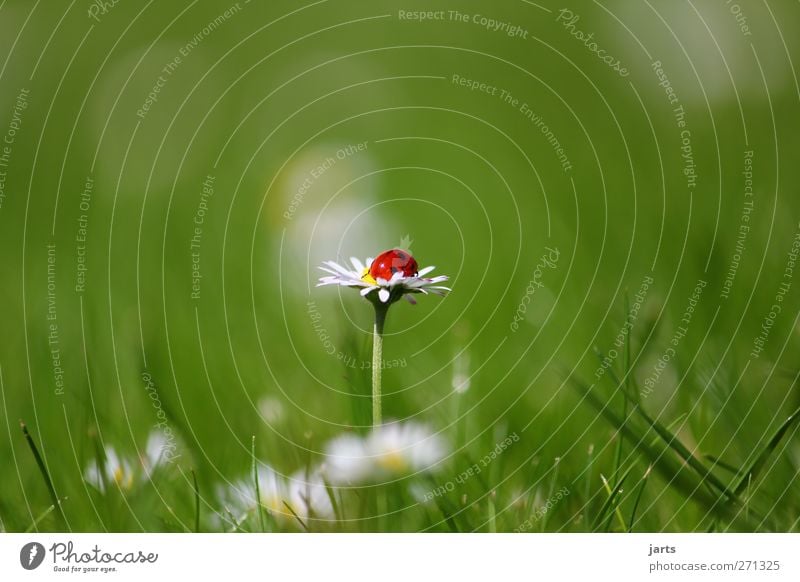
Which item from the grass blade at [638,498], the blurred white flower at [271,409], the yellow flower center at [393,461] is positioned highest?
the blurred white flower at [271,409]

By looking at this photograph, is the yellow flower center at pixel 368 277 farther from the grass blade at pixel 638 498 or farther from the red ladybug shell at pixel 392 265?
the grass blade at pixel 638 498

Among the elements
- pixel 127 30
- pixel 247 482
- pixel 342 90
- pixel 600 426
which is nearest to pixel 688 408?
pixel 600 426

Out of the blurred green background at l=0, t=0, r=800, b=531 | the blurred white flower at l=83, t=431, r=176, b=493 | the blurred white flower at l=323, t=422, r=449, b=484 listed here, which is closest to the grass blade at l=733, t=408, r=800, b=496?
the blurred green background at l=0, t=0, r=800, b=531

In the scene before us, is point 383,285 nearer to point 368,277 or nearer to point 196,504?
point 368,277

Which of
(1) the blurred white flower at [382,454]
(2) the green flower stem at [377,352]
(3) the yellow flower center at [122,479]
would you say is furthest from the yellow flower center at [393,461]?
(3) the yellow flower center at [122,479]

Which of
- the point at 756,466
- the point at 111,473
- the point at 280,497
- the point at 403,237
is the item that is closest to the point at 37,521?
the point at 111,473

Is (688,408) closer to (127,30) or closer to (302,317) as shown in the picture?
(302,317)
